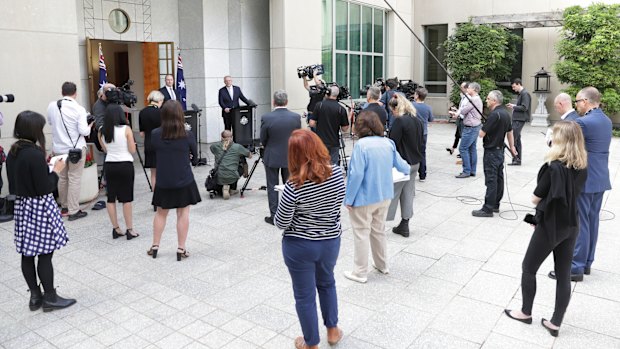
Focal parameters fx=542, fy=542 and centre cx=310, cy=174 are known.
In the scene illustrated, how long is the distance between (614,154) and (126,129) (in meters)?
11.1

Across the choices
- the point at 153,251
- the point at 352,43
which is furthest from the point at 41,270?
the point at 352,43

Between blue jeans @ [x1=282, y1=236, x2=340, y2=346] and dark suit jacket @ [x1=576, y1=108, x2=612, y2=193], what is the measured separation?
105 inches

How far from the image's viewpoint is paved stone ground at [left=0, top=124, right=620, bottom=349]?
403 cm

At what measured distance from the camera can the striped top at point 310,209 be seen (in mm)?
3396

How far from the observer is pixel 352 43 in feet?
54.7

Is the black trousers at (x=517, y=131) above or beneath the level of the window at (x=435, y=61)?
beneath

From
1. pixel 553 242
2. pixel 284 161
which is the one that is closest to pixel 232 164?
pixel 284 161

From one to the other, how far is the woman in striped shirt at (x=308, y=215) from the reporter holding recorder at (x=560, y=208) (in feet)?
4.94

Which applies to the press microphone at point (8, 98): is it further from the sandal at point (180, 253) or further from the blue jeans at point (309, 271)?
the blue jeans at point (309, 271)

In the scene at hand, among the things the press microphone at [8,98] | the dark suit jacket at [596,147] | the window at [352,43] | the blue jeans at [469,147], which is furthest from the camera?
the window at [352,43]

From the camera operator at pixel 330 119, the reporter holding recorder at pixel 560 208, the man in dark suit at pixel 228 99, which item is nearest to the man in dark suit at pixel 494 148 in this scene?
the camera operator at pixel 330 119

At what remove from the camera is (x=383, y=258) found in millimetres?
5207

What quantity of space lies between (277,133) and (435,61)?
1550 cm

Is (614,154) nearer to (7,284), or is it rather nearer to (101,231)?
(101,231)
